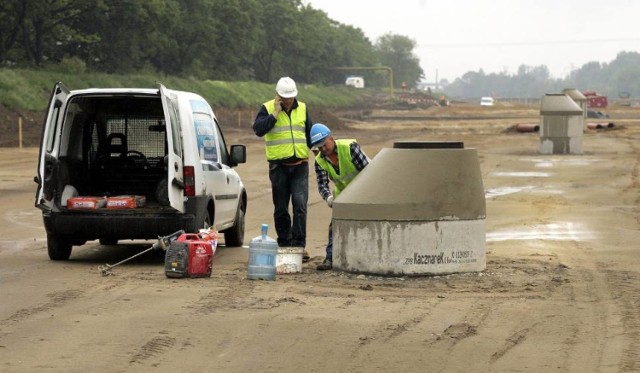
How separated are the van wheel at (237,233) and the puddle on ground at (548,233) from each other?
10.3ft

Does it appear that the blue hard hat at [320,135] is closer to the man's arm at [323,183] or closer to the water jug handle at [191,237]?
the man's arm at [323,183]

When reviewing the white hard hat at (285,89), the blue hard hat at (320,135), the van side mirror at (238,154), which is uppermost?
the white hard hat at (285,89)

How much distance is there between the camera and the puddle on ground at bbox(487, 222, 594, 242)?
54.2 feet

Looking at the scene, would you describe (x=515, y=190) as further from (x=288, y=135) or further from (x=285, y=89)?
(x=285, y=89)

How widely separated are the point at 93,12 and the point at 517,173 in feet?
133

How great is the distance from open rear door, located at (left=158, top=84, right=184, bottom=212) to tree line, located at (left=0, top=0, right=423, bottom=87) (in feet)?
157

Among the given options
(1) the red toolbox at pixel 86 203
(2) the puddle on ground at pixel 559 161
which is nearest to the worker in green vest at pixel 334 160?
(1) the red toolbox at pixel 86 203

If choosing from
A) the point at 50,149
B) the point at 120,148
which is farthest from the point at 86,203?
the point at 120,148

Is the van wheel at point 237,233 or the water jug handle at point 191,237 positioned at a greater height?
the water jug handle at point 191,237

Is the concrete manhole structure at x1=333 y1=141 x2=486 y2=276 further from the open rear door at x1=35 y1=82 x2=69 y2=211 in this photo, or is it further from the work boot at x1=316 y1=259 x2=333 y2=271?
the open rear door at x1=35 y1=82 x2=69 y2=211

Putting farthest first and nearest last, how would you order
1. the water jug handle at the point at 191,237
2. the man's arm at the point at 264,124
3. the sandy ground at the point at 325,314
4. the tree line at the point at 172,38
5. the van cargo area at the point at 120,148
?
the tree line at the point at 172,38, the van cargo area at the point at 120,148, the man's arm at the point at 264,124, the water jug handle at the point at 191,237, the sandy ground at the point at 325,314

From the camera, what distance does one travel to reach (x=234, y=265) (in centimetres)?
1316

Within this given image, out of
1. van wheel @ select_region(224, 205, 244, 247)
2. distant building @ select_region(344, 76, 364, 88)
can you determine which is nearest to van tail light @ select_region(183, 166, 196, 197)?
van wheel @ select_region(224, 205, 244, 247)

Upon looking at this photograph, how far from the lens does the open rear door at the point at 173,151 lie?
1283 centimetres
